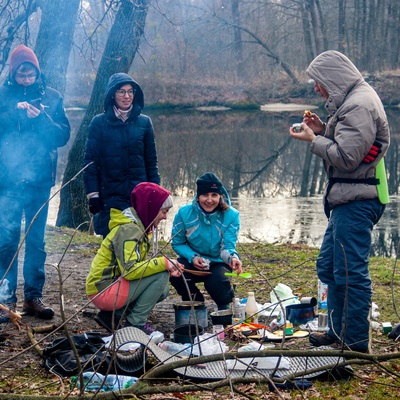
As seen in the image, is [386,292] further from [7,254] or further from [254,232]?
[254,232]

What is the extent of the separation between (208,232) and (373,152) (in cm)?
149

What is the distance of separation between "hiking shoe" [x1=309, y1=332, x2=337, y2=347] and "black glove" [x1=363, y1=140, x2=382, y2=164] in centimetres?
112

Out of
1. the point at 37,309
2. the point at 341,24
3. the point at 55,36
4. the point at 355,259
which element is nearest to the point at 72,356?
the point at 37,309

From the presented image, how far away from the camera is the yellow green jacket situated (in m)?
4.57

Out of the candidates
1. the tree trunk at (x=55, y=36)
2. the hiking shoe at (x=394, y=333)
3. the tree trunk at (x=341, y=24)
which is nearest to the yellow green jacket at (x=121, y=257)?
the hiking shoe at (x=394, y=333)

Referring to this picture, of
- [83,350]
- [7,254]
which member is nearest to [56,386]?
[83,350]

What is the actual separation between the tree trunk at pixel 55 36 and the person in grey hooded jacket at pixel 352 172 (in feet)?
17.4

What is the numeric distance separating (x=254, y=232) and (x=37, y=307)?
5.70 metres

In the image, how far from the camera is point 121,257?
4.57 meters

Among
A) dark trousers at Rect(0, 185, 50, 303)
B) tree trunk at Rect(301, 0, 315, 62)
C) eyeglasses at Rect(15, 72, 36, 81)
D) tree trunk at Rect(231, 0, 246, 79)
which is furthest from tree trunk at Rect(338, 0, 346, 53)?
dark trousers at Rect(0, 185, 50, 303)

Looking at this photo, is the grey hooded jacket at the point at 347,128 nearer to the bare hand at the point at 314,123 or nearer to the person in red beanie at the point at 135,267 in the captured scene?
the bare hand at the point at 314,123

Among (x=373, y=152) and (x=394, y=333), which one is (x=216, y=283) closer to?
(x=394, y=333)

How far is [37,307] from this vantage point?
16.5 ft

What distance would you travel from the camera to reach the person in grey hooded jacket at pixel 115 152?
5.20m
